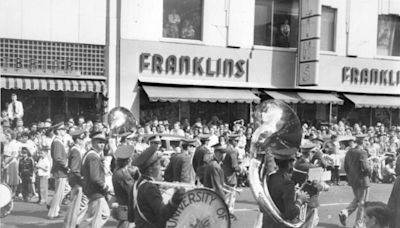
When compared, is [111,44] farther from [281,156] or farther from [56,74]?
[281,156]

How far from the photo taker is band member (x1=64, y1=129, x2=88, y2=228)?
6887 millimetres

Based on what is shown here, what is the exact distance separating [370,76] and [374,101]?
0.68 metres

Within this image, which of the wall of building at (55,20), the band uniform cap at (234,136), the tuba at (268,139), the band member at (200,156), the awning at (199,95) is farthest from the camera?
the awning at (199,95)

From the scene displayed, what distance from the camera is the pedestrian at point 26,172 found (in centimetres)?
820

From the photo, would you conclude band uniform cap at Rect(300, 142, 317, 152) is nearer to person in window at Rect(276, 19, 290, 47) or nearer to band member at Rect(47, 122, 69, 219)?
person in window at Rect(276, 19, 290, 47)

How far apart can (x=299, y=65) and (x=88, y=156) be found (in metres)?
4.20

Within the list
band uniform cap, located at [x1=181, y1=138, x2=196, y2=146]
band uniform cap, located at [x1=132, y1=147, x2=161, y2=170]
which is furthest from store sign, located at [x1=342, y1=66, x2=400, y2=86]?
band uniform cap, located at [x1=132, y1=147, x2=161, y2=170]

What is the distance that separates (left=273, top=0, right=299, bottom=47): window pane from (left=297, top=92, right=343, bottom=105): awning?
1055mm

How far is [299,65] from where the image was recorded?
30.3ft

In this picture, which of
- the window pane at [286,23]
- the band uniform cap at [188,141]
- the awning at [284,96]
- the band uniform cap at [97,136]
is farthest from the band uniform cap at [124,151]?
the window pane at [286,23]

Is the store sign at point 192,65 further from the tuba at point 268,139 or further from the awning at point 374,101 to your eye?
the tuba at point 268,139

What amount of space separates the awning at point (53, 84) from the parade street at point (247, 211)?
5.27 ft

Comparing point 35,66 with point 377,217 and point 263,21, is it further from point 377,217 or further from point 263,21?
point 377,217

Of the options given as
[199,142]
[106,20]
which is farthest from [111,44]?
[199,142]
